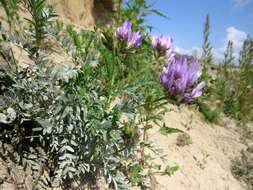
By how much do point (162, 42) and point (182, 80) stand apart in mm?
810

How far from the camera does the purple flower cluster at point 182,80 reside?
1.77m

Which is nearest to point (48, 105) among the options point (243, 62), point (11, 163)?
point (11, 163)

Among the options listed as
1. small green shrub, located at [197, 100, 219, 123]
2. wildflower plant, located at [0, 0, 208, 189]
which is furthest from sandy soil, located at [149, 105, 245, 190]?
wildflower plant, located at [0, 0, 208, 189]

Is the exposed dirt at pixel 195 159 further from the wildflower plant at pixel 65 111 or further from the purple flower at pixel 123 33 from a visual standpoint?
the purple flower at pixel 123 33

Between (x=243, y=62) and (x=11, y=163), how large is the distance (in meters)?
4.29

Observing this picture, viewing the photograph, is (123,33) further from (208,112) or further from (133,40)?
(208,112)

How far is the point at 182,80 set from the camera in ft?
5.80

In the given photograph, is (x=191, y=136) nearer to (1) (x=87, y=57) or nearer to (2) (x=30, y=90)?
(1) (x=87, y=57)

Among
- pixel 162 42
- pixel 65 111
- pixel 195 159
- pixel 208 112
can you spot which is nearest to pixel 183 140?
pixel 195 159

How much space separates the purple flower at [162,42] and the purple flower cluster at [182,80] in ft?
2.31

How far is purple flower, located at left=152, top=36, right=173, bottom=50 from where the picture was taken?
2516mm

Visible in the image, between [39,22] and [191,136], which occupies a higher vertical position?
[39,22]

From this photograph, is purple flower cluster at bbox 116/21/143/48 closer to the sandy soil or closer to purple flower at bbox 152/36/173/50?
purple flower at bbox 152/36/173/50

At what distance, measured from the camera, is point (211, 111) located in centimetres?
454
